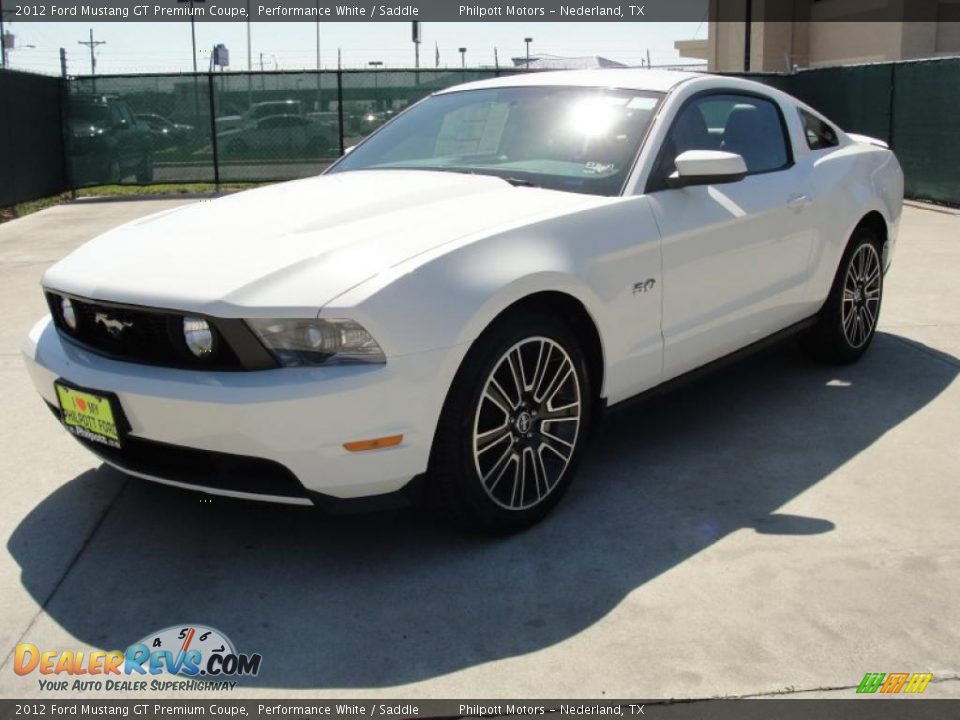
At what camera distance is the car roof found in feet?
14.8

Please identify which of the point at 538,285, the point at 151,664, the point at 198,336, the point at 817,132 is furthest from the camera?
the point at 817,132

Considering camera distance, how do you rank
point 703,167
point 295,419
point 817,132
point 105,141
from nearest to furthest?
point 295,419 → point 703,167 → point 817,132 → point 105,141

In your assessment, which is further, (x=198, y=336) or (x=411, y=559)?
(x=411, y=559)

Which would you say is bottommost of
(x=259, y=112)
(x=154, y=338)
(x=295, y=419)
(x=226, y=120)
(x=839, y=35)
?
(x=295, y=419)

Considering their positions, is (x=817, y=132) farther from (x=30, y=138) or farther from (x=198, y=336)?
(x=30, y=138)

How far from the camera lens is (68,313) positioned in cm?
367

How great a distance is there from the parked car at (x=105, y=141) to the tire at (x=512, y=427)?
14898mm

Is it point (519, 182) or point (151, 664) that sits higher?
point (519, 182)

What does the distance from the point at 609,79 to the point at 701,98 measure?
41 cm

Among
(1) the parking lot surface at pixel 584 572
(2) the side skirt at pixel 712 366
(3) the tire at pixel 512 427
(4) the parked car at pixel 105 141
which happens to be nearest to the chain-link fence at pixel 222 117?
(4) the parked car at pixel 105 141

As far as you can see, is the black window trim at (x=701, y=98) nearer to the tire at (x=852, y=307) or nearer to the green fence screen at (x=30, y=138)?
the tire at (x=852, y=307)

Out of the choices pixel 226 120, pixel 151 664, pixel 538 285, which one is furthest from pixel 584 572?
pixel 226 120

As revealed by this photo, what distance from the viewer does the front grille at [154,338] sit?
312 cm

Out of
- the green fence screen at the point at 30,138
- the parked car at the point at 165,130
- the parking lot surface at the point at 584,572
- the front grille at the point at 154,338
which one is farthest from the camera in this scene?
the parked car at the point at 165,130
